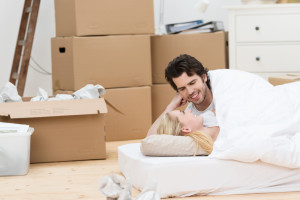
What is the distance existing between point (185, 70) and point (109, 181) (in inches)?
36.7

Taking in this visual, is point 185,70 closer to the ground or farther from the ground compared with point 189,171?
farther from the ground

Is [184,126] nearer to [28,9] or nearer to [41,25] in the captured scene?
[28,9]

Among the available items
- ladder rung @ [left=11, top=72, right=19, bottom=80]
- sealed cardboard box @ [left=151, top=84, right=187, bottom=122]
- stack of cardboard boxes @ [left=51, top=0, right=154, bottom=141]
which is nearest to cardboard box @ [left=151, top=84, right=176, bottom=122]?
sealed cardboard box @ [left=151, top=84, right=187, bottom=122]

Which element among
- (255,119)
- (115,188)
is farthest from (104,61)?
(115,188)

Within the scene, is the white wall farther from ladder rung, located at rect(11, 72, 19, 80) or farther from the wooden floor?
the wooden floor

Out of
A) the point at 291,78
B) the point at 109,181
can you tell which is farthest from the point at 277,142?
the point at 291,78

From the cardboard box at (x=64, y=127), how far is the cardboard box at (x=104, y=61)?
19.3 inches

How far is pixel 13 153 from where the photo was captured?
8.68 ft

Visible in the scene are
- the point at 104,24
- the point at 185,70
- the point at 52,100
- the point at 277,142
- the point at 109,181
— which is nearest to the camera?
the point at 109,181

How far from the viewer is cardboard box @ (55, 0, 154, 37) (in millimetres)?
3346

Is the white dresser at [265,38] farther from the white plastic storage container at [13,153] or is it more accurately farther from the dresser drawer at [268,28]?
the white plastic storage container at [13,153]

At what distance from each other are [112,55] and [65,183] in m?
1.19

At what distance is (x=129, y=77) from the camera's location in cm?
349

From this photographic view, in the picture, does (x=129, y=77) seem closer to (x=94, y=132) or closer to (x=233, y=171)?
(x=94, y=132)
